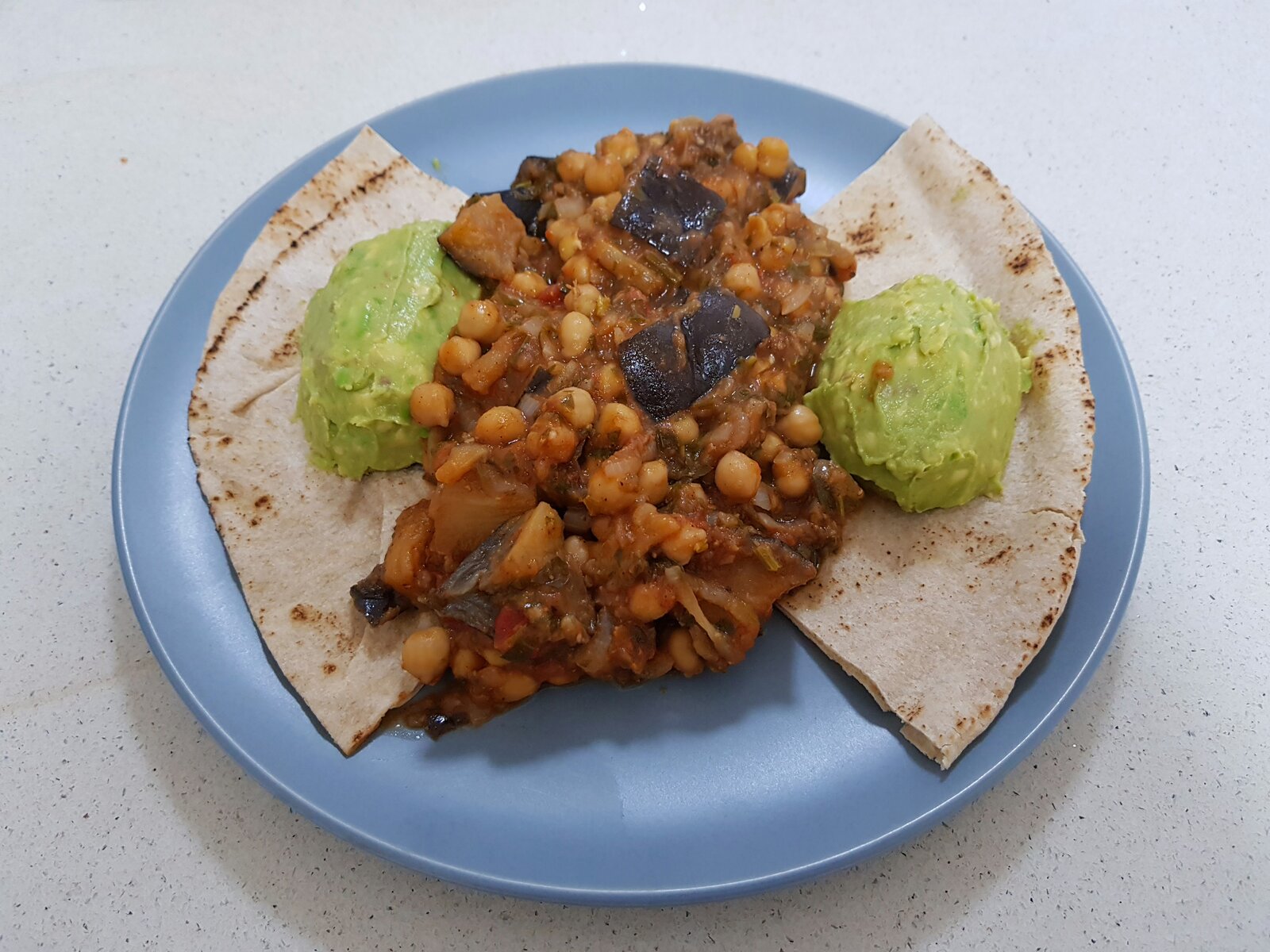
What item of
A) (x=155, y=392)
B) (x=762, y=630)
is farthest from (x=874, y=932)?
(x=155, y=392)

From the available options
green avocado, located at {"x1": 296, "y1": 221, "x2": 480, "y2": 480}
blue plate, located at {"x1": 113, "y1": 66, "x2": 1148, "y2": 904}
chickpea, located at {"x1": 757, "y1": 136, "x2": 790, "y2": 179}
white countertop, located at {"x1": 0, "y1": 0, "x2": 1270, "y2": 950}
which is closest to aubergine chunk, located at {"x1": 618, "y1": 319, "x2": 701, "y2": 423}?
green avocado, located at {"x1": 296, "y1": 221, "x2": 480, "y2": 480}

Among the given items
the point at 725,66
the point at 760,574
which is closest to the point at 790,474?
the point at 760,574

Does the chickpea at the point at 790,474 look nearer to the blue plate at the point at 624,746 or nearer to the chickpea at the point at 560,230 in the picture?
the blue plate at the point at 624,746

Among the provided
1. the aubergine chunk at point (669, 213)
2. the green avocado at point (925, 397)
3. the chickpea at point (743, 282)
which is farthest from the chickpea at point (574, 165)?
the green avocado at point (925, 397)

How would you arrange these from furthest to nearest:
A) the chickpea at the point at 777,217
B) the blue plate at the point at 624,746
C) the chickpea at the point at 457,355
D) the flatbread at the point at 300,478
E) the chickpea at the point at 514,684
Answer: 1. the chickpea at the point at 777,217
2. the chickpea at the point at 457,355
3. the flatbread at the point at 300,478
4. the chickpea at the point at 514,684
5. the blue plate at the point at 624,746

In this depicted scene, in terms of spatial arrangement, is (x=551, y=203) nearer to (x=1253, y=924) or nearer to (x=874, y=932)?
(x=874, y=932)

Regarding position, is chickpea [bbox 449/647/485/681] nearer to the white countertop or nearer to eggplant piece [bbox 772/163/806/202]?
the white countertop
